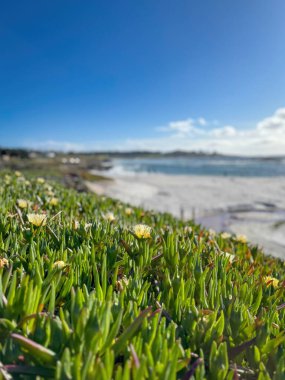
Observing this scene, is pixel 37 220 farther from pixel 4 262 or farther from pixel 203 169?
pixel 203 169

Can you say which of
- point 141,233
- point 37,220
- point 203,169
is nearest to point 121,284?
point 141,233

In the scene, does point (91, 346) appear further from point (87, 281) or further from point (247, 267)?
point (247, 267)

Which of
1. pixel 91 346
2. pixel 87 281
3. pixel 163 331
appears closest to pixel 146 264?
pixel 87 281

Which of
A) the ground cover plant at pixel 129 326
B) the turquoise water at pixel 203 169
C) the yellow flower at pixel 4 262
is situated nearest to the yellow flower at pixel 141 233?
the ground cover plant at pixel 129 326

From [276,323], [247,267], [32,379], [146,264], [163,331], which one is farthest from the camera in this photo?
[247,267]

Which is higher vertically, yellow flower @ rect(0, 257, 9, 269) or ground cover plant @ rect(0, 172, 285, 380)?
yellow flower @ rect(0, 257, 9, 269)

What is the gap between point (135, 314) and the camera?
3.46ft

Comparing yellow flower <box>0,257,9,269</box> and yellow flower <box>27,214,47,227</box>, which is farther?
yellow flower <box>27,214,47,227</box>

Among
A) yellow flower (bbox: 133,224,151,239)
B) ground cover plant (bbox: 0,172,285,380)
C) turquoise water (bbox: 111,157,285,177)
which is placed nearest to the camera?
ground cover plant (bbox: 0,172,285,380)

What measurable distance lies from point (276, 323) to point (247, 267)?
72 cm

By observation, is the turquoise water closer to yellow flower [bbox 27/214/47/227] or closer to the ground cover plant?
yellow flower [bbox 27/214/47/227]

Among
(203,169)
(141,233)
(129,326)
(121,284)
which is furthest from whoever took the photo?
(203,169)

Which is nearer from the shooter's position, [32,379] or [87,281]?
[32,379]

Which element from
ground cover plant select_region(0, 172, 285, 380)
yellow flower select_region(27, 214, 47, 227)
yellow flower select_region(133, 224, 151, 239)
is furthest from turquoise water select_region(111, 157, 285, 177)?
ground cover plant select_region(0, 172, 285, 380)
